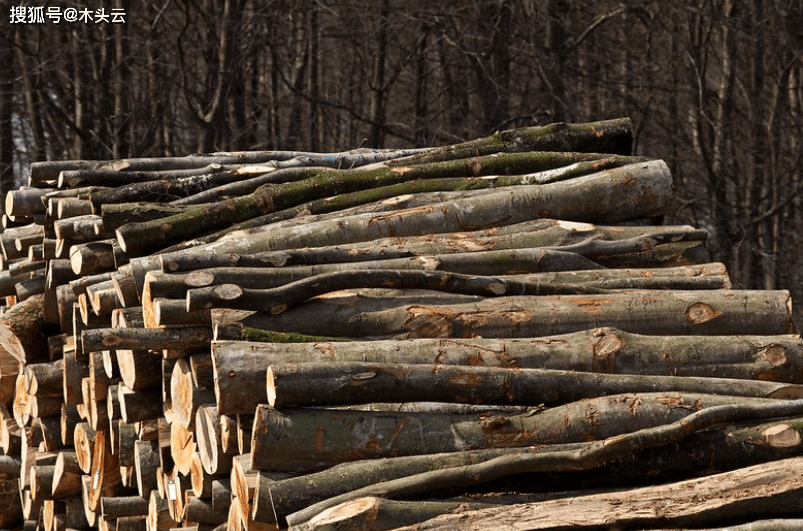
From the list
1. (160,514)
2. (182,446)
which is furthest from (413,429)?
(160,514)

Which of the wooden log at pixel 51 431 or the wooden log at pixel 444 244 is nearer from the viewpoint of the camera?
the wooden log at pixel 444 244

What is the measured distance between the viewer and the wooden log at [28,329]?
645 cm

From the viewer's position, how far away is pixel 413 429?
3.53 metres

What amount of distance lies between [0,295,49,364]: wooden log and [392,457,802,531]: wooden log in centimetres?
398

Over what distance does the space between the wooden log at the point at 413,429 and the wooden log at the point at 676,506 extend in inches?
13.9

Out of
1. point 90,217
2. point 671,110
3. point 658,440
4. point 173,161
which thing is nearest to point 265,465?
point 658,440

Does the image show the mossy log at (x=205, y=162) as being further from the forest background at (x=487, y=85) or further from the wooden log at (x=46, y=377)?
the forest background at (x=487, y=85)

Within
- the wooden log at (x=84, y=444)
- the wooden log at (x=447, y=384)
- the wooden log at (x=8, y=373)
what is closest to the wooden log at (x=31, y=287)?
the wooden log at (x=8, y=373)

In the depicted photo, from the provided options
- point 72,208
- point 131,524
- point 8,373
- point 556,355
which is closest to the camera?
point 556,355

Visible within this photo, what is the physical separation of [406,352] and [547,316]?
2.24 feet

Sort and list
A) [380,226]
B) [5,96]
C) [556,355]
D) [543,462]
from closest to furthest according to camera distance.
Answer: [543,462], [556,355], [380,226], [5,96]

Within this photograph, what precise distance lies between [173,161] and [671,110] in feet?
32.8

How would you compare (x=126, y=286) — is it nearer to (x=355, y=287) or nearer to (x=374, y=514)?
(x=355, y=287)

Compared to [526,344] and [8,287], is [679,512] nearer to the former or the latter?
→ [526,344]
